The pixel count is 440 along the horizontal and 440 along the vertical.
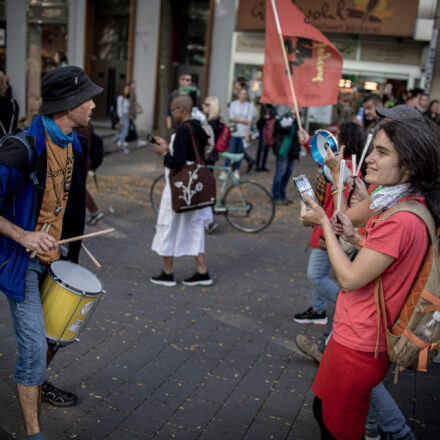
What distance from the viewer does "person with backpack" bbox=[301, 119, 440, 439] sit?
2.21m

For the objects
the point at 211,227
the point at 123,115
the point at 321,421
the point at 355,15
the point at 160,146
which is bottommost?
the point at 211,227

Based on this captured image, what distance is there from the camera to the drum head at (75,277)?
2945 millimetres

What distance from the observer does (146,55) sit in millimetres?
18906

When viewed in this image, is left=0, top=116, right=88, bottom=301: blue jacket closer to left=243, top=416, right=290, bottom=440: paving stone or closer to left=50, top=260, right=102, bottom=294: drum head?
left=50, top=260, right=102, bottom=294: drum head

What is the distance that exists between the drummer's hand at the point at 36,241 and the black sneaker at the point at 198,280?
3.32 m

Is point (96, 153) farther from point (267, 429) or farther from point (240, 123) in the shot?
point (240, 123)

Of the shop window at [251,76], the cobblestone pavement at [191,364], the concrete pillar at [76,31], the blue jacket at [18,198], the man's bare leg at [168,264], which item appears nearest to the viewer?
the blue jacket at [18,198]

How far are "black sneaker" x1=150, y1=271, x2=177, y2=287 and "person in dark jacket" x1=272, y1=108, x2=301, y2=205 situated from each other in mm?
4726

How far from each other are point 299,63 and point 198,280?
2526 mm

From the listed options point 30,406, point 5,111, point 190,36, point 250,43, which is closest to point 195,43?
point 190,36

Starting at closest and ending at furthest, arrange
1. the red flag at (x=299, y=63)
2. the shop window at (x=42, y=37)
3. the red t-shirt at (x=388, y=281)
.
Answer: the red t-shirt at (x=388, y=281) → the red flag at (x=299, y=63) → the shop window at (x=42, y=37)

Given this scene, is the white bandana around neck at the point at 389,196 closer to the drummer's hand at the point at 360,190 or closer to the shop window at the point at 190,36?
the drummer's hand at the point at 360,190

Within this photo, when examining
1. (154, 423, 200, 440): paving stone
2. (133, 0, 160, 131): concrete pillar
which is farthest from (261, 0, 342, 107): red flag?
(133, 0, 160, 131): concrete pillar

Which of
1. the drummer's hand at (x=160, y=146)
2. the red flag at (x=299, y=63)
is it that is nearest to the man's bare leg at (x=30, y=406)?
the red flag at (x=299, y=63)
